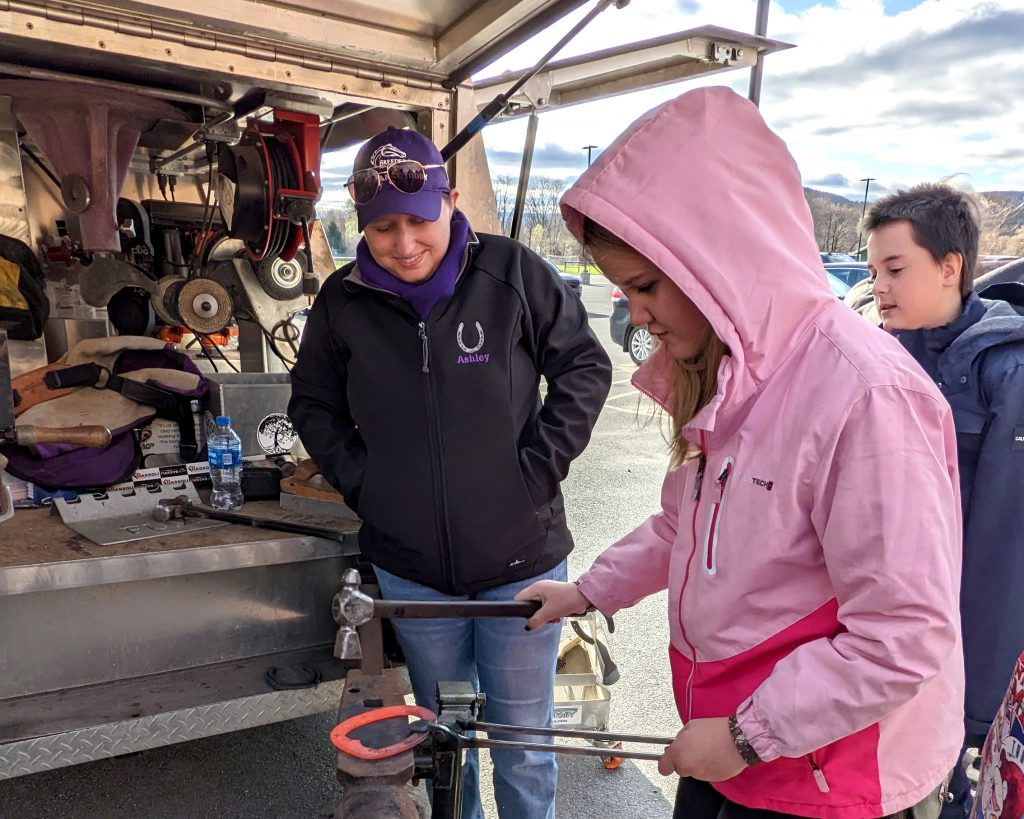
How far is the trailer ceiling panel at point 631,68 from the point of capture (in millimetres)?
2572

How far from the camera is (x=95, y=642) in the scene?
2.53 metres

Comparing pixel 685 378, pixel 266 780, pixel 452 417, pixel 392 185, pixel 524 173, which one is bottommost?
pixel 266 780

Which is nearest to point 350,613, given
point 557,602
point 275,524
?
point 557,602

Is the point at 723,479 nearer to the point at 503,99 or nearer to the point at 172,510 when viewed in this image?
the point at 503,99

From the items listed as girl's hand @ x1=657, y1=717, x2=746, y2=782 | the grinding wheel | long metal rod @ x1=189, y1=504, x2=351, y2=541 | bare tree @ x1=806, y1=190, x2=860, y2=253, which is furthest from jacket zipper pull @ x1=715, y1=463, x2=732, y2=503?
bare tree @ x1=806, y1=190, x2=860, y2=253

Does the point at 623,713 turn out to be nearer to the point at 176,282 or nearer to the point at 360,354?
the point at 360,354

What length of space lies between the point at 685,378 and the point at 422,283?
3.06ft

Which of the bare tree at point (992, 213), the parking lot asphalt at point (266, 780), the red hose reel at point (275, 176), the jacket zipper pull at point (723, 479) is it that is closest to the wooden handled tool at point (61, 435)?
the red hose reel at point (275, 176)

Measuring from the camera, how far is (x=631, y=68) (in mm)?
3023

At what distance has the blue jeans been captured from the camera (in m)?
2.12

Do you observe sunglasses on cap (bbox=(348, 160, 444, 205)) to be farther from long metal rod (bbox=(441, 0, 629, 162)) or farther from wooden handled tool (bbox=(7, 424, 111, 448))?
wooden handled tool (bbox=(7, 424, 111, 448))

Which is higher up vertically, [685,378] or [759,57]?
[759,57]

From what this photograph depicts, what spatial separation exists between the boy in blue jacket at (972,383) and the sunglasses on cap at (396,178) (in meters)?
1.36

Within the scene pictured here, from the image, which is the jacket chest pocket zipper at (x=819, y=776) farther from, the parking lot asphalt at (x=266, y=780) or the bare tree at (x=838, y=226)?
the bare tree at (x=838, y=226)
